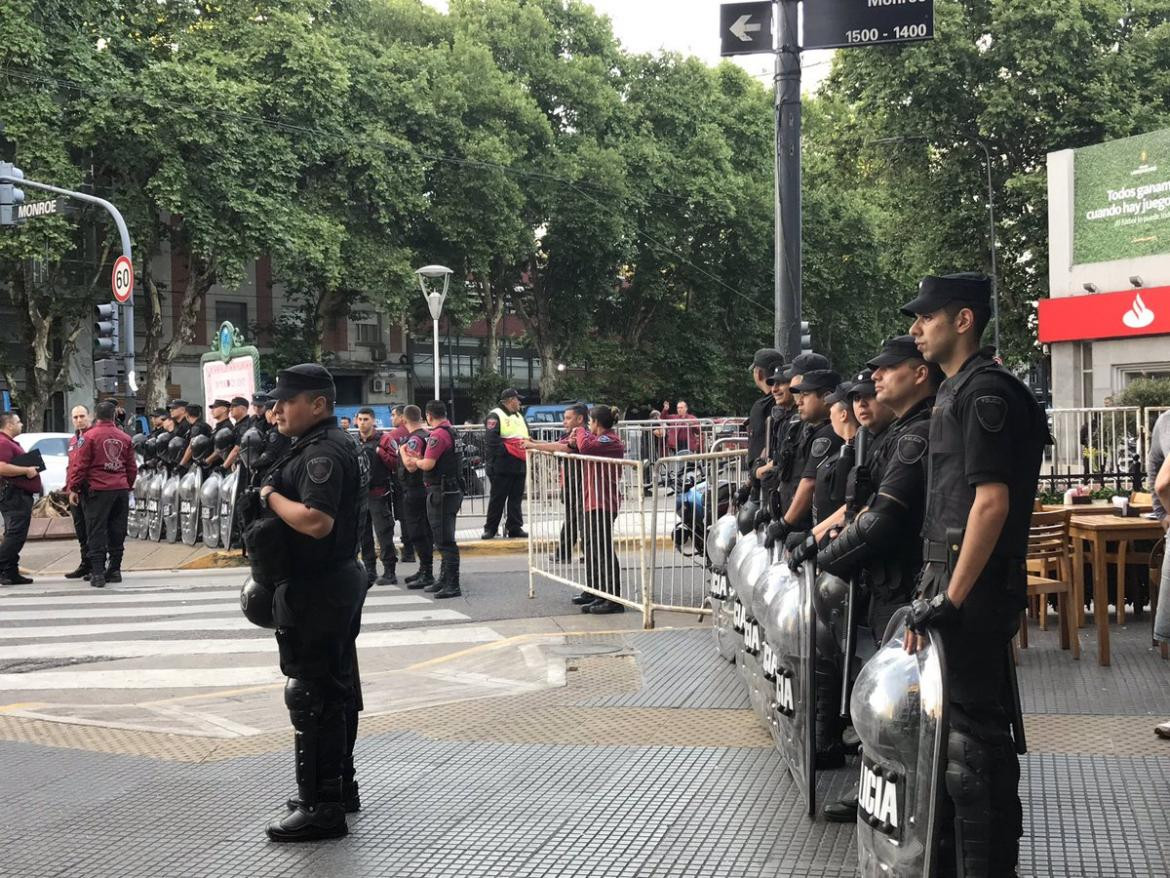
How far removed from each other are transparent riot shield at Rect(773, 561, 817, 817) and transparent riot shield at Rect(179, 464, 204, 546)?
464 inches

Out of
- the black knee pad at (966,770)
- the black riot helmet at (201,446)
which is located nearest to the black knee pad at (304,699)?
the black knee pad at (966,770)

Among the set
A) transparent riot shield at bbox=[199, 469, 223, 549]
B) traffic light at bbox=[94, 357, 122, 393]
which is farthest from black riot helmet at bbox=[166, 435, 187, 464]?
traffic light at bbox=[94, 357, 122, 393]

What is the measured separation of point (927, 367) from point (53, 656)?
23.3ft

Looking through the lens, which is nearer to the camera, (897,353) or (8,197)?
(897,353)

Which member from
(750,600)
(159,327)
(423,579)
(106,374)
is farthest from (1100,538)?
(159,327)

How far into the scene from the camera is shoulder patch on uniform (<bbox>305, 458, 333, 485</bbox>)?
469 cm

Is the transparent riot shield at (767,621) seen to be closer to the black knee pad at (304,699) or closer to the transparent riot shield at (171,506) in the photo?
the black knee pad at (304,699)

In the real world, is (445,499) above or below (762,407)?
below

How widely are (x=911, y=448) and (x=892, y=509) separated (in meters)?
0.22

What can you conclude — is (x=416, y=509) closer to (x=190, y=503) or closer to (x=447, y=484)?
(x=447, y=484)

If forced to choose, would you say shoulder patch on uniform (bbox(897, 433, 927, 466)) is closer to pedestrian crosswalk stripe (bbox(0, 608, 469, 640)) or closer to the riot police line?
the riot police line

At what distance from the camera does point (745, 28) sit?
9062 mm

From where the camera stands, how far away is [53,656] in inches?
358

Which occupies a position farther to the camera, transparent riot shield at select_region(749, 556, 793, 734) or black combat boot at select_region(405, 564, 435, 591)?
black combat boot at select_region(405, 564, 435, 591)
